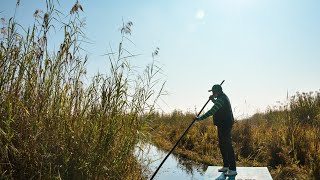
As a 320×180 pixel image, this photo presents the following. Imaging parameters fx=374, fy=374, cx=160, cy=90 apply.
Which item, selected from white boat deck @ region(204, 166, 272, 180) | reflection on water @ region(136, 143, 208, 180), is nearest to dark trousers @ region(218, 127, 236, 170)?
white boat deck @ region(204, 166, 272, 180)

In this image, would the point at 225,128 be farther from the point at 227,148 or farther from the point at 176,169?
the point at 176,169

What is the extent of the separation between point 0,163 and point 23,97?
0.85m

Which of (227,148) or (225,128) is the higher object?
(225,128)

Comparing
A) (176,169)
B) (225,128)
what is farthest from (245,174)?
(176,169)

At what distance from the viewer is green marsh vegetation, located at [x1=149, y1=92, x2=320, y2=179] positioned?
7.13 meters

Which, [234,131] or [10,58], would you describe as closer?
[10,58]

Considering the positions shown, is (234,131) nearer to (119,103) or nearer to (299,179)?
(299,179)

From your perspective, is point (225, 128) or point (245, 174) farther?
point (225, 128)

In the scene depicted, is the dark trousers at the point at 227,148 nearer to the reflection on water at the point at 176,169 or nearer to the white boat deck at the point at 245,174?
the white boat deck at the point at 245,174

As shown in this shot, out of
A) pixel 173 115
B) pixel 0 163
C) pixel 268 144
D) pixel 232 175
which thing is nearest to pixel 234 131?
pixel 268 144

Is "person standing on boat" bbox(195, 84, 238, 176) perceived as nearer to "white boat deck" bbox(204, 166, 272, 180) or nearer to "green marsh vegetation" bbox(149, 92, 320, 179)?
"white boat deck" bbox(204, 166, 272, 180)

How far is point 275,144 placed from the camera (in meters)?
8.54

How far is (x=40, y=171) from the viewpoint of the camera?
12.9 feet

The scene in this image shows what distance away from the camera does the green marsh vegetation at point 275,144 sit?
281 inches
